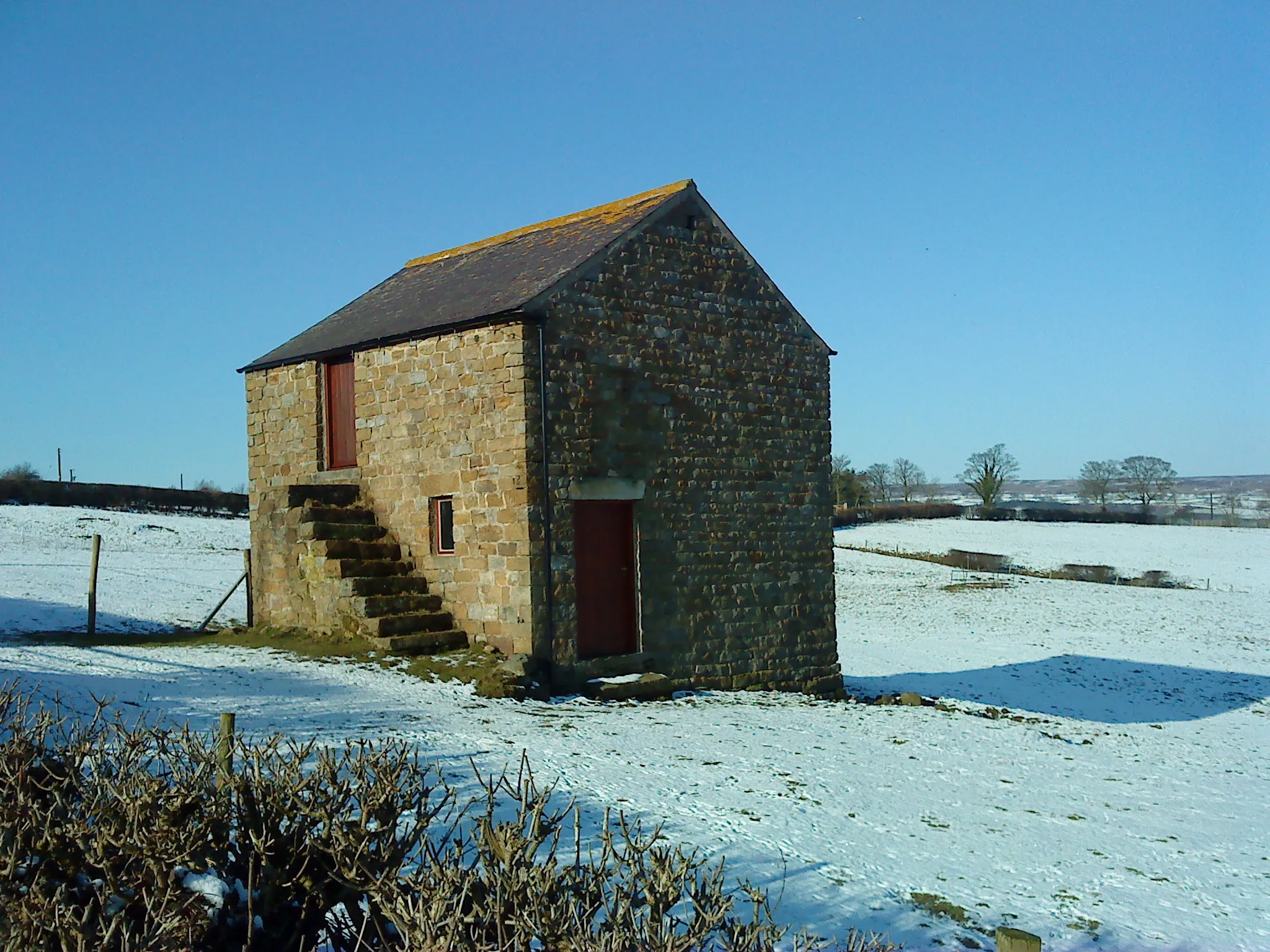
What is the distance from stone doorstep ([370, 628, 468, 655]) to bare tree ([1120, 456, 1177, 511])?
3287 inches

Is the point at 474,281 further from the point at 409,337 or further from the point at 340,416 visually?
the point at 340,416

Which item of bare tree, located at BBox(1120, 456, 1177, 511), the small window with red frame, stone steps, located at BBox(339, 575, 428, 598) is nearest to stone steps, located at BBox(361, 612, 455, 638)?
stone steps, located at BBox(339, 575, 428, 598)

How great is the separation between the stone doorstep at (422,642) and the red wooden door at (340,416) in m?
3.81

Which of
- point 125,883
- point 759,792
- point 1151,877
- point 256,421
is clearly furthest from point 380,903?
point 256,421

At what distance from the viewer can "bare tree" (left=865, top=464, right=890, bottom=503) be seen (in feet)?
263

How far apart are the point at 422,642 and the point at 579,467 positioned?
3.13 m

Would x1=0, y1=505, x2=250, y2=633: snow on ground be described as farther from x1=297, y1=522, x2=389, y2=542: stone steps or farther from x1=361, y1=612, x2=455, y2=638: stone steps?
x1=361, y1=612, x2=455, y2=638: stone steps

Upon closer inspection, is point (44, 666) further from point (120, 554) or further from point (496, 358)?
point (120, 554)

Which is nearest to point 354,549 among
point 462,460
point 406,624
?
point 406,624

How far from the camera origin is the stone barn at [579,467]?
13.3 meters

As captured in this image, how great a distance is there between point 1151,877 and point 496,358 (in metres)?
9.32

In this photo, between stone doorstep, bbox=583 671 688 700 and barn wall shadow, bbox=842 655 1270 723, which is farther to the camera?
barn wall shadow, bbox=842 655 1270 723

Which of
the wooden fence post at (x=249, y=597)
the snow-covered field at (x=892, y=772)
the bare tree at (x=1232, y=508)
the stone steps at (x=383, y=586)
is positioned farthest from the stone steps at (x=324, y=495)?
the bare tree at (x=1232, y=508)

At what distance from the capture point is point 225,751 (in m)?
4.96
